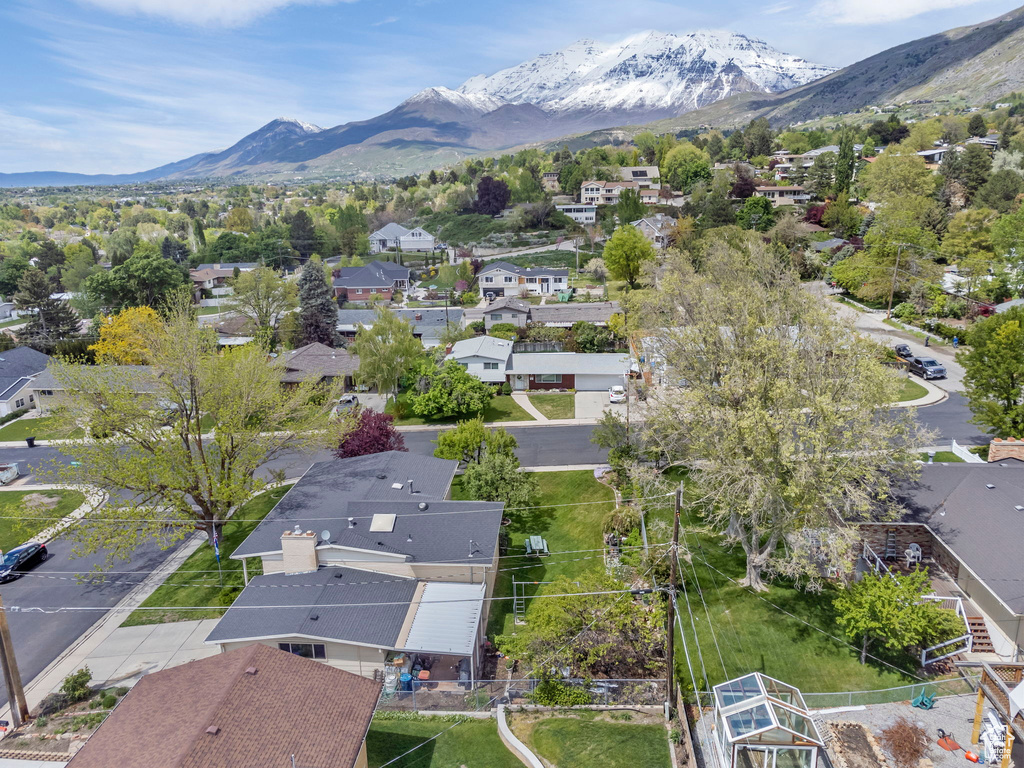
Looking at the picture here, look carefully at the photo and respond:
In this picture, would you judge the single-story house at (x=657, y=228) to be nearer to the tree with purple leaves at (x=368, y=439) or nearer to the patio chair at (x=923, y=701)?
the tree with purple leaves at (x=368, y=439)

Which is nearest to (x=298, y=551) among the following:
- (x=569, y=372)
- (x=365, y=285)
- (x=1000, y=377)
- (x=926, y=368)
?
(x=569, y=372)

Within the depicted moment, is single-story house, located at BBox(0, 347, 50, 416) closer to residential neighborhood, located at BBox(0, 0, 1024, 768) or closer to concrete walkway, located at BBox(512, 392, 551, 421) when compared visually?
residential neighborhood, located at BBox(0, 0, 1024, 768)

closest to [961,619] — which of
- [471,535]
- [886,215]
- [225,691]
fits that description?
[471,535]

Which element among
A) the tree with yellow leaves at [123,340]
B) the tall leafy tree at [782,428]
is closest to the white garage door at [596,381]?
the tall leafy tree at [782,428]

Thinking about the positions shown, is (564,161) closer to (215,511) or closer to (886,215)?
(886,215)

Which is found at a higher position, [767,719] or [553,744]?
[767,719]
